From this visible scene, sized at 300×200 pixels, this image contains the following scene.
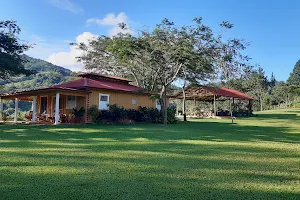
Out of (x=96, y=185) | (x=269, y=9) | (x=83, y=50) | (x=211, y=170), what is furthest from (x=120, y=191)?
(x=83, y=50)

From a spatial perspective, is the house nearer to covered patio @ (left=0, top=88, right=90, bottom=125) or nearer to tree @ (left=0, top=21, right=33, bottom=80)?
covered patio @ (left=0, top=88, right=90, bottom=125)

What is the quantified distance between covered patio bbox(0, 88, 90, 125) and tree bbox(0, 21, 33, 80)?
161 cm

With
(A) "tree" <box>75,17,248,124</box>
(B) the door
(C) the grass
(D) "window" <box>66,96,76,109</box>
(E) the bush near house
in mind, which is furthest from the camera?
(B) the door

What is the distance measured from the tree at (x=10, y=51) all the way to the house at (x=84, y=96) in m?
1.61

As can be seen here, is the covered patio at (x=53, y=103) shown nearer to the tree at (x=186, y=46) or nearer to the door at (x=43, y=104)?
the door at (x=43, y=104)

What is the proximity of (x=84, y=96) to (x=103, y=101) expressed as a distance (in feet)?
5.13

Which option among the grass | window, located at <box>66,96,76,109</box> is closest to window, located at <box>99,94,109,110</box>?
window, located at <box>66,96,76,109</box>

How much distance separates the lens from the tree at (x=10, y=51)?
17344mm

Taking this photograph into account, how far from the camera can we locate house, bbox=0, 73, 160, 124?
17875 mm

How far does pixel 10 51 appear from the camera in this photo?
749 inches

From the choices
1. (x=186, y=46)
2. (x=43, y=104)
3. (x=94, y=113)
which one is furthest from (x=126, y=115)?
(x=43, y=104)

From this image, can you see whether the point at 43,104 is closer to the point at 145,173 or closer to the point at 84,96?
the point at 84,96

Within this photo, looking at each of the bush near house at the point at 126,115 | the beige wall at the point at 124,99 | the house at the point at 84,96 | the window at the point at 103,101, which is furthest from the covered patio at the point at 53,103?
the window at the point at 103,101

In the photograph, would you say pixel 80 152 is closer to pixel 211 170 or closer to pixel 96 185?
pixel 96 185
